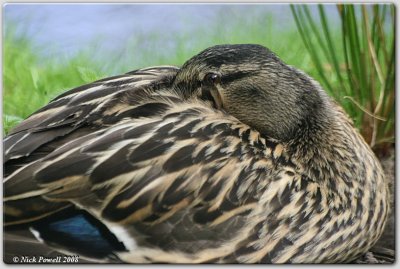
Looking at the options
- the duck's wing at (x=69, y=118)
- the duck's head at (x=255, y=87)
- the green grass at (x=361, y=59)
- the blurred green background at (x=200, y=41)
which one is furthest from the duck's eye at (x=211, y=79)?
the green grass at (x=361, y=59)

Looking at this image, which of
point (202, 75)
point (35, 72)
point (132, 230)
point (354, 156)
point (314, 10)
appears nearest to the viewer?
point (132, 230)

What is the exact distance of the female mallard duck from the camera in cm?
231

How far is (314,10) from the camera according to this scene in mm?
2902

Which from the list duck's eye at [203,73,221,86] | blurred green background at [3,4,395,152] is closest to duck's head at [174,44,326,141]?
duck's eye at [203,73,221,86]

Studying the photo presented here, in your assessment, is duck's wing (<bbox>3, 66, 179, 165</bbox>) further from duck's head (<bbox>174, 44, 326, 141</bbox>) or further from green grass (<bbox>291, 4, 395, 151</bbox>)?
green grass (<bbox>291, 4, 395, 151</bbox>)

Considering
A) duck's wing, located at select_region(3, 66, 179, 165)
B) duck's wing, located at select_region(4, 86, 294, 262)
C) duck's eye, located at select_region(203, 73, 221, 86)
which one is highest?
duck's eye, located at select_region(203, 73, 221, 86)

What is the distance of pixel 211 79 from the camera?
2.48 m

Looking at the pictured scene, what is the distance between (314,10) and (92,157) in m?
1.08

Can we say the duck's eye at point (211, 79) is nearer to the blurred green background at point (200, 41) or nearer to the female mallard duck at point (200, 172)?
the female mallard duck at point (200, 172)

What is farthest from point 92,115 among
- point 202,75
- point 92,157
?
point 202,75

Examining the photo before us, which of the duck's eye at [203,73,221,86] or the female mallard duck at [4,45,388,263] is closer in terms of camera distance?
the female mallard duck at [4,45,388,263]

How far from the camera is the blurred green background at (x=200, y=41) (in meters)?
2.88

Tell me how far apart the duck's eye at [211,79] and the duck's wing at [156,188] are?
0.19 meters

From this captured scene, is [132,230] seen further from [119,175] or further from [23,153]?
[23,153]
